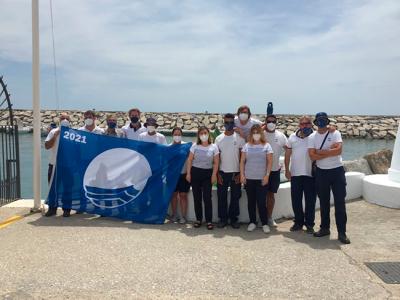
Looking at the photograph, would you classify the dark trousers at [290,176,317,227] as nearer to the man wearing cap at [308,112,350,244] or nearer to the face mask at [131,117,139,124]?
the man wearing cap at [308,112,350,244]

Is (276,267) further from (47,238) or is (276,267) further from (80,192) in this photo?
(80,192)

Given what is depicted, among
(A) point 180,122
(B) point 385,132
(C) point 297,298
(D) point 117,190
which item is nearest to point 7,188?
(D) point 117,190

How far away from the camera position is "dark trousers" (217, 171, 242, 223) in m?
7.08

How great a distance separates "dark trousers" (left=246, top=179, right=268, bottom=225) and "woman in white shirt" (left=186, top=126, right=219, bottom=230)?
0.60 m

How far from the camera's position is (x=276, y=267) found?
5188 millimetres

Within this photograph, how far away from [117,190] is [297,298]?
13.9 ft

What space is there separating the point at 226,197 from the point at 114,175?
6.84 ft

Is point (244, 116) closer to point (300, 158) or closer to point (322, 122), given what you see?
point (300, 158)

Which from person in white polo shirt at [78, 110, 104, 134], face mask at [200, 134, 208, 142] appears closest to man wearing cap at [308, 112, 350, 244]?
face mask at [200, 134, 208, 142]

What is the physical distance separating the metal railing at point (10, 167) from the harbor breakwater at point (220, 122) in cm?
4176

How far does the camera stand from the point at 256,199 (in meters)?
7.02

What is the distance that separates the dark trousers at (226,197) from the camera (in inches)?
279

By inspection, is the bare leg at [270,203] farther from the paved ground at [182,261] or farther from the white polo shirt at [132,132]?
the white polo shirt at [132,132]

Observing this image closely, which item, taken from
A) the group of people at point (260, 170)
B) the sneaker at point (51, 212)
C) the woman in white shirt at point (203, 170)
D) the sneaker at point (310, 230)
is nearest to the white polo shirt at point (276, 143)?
the group of people at point (260, 170)
